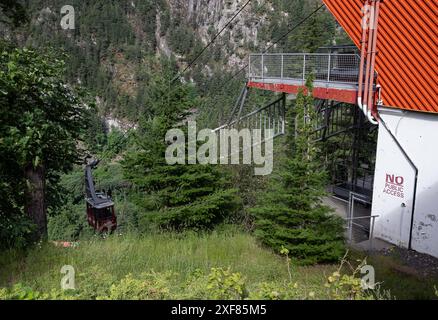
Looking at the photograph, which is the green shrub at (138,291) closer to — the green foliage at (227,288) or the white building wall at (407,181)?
the green foliage at (227,288)

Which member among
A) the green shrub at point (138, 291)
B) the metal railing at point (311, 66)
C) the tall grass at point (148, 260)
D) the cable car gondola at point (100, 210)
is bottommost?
the cable car gondola at point (100, 210)

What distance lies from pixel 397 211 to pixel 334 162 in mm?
5973

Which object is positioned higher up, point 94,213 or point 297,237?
point 297,237

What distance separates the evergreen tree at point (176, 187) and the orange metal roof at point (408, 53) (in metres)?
5.71

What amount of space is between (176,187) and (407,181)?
22.6 feet

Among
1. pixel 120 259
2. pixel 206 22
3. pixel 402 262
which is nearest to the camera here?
pixel 120 259

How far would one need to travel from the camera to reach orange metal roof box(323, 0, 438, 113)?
28.0 ft

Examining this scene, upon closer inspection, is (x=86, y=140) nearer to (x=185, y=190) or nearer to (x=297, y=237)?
(x=185, y=190)

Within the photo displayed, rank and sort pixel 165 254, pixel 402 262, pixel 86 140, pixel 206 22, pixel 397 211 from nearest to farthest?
pixel 165 254
pixel 402 262
pixel 397 211
pixel 86 140
pixel 206 22

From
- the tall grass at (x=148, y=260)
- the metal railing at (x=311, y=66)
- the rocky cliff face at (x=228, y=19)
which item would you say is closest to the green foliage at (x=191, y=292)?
the tall grass at (x=148, y=260)

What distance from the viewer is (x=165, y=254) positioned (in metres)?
7.79

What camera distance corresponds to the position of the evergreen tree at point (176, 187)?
1203 centimetres

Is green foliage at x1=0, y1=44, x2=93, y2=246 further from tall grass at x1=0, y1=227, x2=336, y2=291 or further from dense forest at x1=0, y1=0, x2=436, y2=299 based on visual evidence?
tall grass at x1=0, y1=227, x2=336, y2=291
